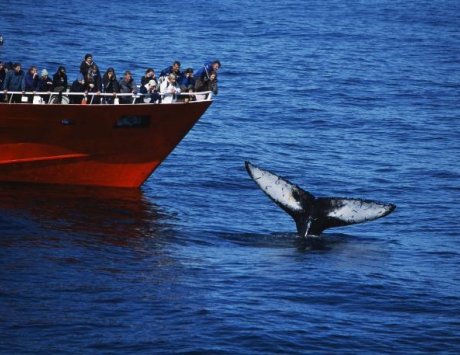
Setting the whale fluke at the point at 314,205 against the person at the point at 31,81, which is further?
the person at the point at 31,81

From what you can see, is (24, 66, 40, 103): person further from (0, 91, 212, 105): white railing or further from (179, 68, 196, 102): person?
(179, 68, 196, 102): person

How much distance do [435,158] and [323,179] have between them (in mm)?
8172

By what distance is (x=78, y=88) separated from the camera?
45.2 m

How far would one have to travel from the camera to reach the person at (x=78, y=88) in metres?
45.0

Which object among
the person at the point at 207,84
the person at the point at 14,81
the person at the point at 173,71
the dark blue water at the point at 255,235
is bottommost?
the dark blue water at the point at 255,235

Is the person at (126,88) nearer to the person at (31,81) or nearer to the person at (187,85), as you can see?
the person at (187,85)

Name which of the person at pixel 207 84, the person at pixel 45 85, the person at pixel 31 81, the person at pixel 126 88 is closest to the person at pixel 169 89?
the person at pixel 207 84

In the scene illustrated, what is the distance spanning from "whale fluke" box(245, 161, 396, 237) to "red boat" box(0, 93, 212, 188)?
852 centimetres

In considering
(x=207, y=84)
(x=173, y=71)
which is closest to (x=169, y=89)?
(x=173, y=71)

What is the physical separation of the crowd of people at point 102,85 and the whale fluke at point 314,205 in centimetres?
755

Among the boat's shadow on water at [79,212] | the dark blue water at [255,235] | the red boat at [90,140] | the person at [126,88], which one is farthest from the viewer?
the red boat at [90,140]

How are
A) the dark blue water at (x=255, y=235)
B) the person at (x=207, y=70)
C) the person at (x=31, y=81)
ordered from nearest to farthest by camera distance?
the dark blue water at (x=255, y=235), the person at (x=207, y=70), the person at (x=31, y=81)

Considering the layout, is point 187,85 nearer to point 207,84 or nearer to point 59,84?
point 207,84

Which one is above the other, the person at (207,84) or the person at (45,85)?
the person at (207,84)
